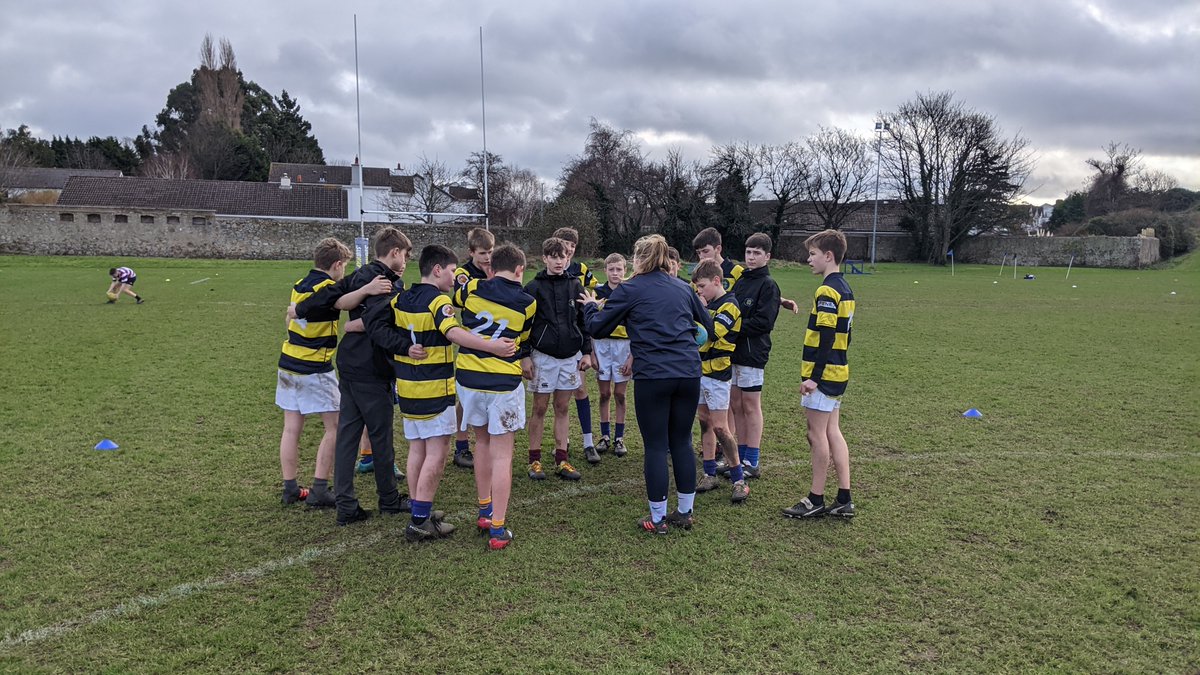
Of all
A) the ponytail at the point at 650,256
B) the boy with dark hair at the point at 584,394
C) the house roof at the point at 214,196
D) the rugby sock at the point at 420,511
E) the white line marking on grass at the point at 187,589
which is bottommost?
the white line marking on grass at the point at 187,589

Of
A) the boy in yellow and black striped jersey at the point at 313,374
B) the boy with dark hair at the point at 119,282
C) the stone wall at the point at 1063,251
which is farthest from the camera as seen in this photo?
the stone wall at the point at 1063,251

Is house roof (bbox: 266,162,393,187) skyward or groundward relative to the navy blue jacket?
skyward

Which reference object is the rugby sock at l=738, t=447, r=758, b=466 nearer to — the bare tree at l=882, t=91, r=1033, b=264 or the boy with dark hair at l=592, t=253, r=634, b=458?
the boy with dark hair at l=592, t=253, r=634, b=458

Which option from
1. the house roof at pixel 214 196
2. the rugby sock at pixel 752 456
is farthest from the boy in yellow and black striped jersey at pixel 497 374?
the house roof at pixel 214 196

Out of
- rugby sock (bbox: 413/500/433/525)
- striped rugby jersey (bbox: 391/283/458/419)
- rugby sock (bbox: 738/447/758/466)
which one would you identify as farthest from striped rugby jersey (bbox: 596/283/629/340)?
rugby sock (bbox: 413/500/433/525)

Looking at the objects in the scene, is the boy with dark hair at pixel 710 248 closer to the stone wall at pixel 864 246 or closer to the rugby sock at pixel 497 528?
the rugby sock at pixel 497 528

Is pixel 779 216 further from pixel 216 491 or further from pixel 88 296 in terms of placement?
pixel 216 491

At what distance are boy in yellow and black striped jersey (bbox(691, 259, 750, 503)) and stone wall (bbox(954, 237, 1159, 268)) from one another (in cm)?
5184

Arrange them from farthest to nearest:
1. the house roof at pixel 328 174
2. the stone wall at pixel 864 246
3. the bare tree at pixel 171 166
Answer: the bare tree at pixel 171 166
the house roof at pixel 328 174
the stone wall at pixel 864 246

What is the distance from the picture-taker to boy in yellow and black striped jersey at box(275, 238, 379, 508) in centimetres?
496

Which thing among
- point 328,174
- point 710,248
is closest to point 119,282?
point 710,248

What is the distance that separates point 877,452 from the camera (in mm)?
6660

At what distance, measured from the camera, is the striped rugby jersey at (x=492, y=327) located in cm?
448

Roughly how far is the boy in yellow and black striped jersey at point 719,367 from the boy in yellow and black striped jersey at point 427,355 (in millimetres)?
1773
